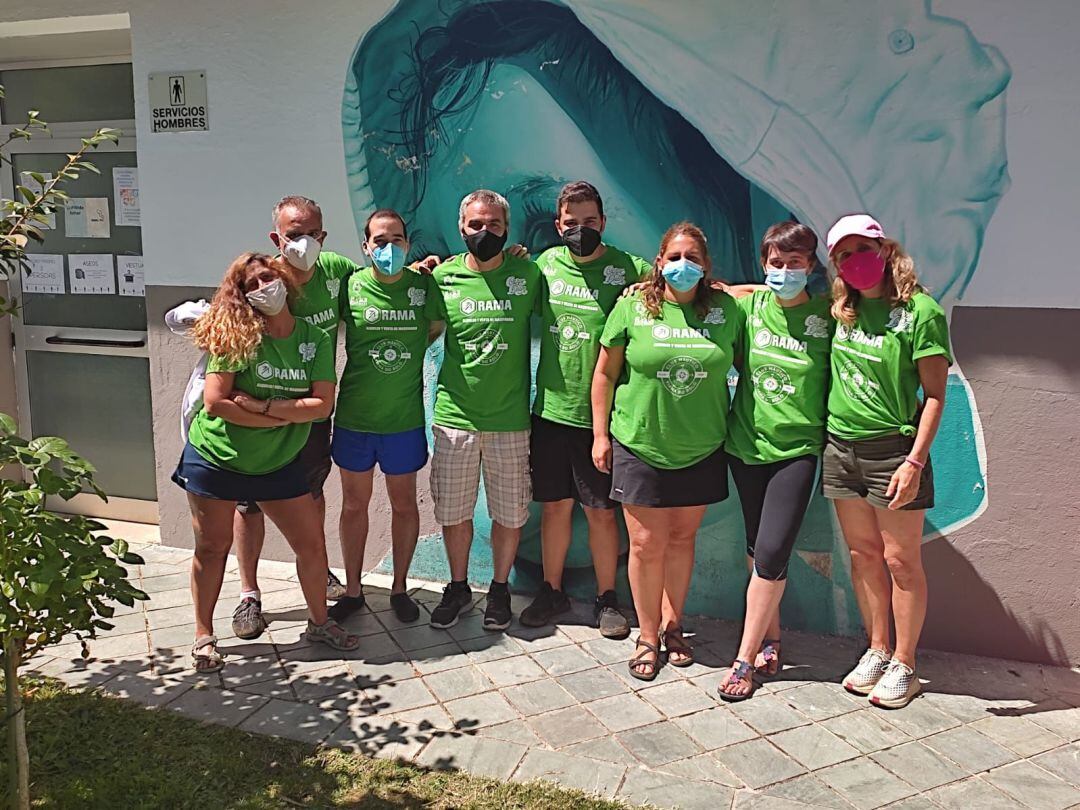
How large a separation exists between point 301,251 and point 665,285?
5.01ft

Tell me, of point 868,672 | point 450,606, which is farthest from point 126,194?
point 868,672

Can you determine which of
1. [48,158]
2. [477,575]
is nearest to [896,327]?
[477,575]

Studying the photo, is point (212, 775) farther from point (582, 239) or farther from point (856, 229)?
point (856, 229)

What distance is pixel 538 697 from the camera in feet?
12.4

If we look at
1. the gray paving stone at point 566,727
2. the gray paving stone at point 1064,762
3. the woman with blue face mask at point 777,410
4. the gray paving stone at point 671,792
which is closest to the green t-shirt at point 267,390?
the gray paving stone at point 566,727

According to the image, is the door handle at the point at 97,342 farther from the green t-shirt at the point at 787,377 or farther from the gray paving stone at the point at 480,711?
the green t-shirt at the point at 787,377

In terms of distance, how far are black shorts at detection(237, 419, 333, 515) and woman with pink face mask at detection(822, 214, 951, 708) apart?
2.27m

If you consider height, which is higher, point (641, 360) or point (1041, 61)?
point (1041, 61)

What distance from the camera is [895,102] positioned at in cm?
396

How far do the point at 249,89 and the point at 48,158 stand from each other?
1.69 m

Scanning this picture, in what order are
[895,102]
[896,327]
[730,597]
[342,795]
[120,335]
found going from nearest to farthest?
[342,795] → [896,327] → [895,102] → [730,597] → [120,335]

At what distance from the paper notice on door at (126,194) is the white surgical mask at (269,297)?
2.49m

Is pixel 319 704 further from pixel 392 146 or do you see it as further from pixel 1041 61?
pixel 1041 61

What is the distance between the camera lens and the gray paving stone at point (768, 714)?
357cm
